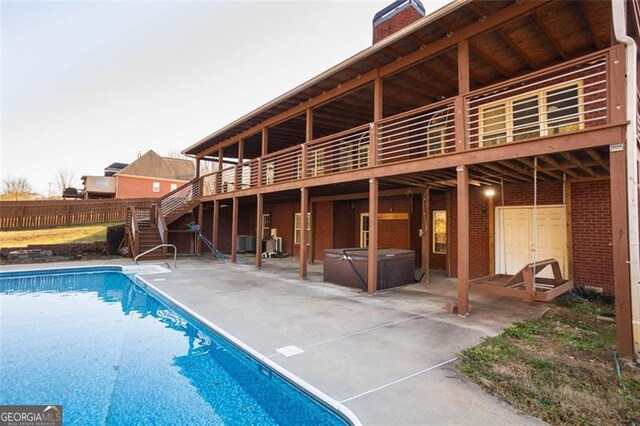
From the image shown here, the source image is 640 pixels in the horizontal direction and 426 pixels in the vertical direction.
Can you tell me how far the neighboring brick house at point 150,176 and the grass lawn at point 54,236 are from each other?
1386 cm

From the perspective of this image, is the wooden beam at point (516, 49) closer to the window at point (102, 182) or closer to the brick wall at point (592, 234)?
the brick wall at point (592, 234)

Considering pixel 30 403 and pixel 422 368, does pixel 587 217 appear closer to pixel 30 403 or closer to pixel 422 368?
pixel 422 368

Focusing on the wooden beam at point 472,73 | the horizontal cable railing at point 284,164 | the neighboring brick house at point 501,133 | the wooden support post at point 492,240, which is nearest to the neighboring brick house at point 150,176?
the neighboring brick house at point 501,133

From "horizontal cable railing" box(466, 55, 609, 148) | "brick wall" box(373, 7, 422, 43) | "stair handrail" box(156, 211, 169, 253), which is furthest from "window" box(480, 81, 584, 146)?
"stair handrail" box(156, 211, 169, 253)

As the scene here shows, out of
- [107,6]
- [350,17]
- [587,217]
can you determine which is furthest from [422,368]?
[350,17]

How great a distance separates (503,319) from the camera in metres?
5.71

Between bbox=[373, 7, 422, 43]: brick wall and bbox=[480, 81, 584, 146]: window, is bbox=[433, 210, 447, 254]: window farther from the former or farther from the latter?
bbox=[373, 7, 422, 43]: brick wall

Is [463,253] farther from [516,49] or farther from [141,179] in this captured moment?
[141,179]

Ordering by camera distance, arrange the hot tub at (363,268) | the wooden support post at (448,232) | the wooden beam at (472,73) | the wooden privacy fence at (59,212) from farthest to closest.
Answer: the wooden privacy fence at (59,212) → the wooden support post at (448,232) → the hot tub at (363,268) → the wooden beam at (472,73)

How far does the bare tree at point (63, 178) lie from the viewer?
1878 inches

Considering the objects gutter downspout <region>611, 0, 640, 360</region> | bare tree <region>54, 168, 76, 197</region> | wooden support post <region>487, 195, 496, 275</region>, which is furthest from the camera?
bare tree <region>54, 168, 76, 197</region>

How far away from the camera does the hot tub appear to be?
842 centimetres

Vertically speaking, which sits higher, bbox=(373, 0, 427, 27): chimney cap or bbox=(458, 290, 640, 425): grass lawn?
bbox=(373, 0, 427, 27): chimney cap

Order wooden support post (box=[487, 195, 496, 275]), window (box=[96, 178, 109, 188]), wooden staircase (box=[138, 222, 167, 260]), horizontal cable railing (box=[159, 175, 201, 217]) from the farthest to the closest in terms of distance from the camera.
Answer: window (box=[96, 178, 109, 188]) < horizontal cable railing (box=[159, 175, 201, 217]) < wooden staircase (box=[138, 222, 167, 260]) < wooden support post (box=[487, 195, 496, 275])
